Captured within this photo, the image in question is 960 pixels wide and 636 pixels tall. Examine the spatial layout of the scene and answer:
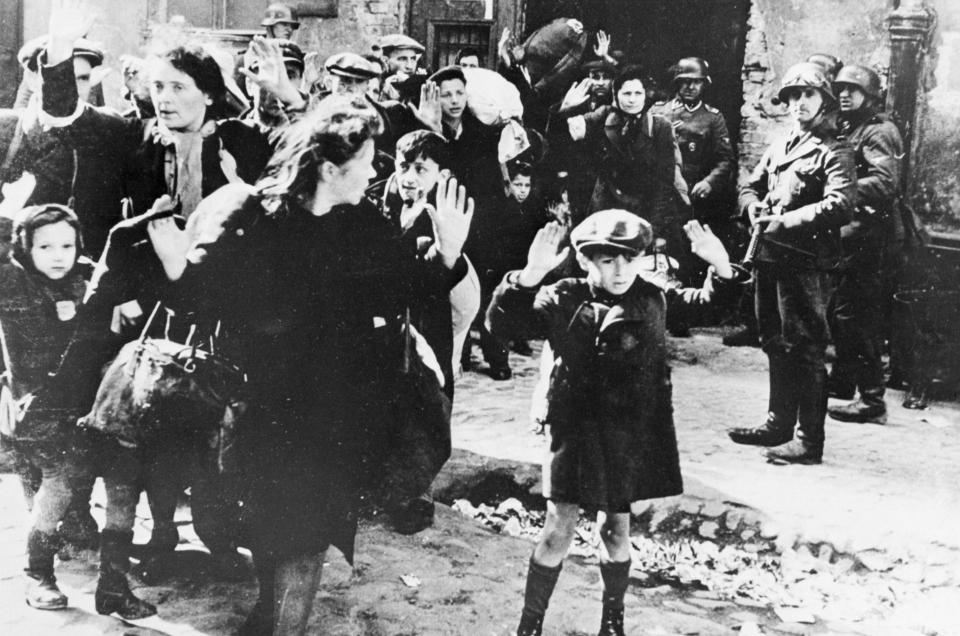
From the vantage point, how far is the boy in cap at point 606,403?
3.60m

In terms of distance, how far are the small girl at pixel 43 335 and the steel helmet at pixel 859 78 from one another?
3520 mm

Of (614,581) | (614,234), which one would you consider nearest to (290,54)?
(614,234)

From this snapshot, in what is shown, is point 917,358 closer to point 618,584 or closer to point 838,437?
point 838,437

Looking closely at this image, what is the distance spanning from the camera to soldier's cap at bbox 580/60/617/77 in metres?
4.64

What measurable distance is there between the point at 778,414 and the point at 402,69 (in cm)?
230

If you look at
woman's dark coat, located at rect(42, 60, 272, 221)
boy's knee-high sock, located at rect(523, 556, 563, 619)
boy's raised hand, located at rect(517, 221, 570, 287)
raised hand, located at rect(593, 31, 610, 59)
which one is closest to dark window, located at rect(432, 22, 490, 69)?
raised hand, located at rect(593, 31, 610, 59)

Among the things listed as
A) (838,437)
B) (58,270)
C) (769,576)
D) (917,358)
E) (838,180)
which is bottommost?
(769,576)

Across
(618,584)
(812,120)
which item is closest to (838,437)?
(812,120)

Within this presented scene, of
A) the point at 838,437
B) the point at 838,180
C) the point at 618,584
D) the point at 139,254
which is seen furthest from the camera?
the point at 838,437

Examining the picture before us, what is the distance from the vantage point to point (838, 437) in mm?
4996

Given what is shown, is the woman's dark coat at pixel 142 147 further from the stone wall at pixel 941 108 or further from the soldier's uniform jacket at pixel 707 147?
the stone wall at pixel 941 108

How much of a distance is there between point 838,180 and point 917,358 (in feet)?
4.38

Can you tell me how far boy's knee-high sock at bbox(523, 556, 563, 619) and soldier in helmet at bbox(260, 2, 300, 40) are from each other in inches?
117

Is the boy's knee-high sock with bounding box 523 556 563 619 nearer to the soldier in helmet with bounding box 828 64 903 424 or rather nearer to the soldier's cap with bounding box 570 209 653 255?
the soldier's cap with bounding box 570 209 653 255
